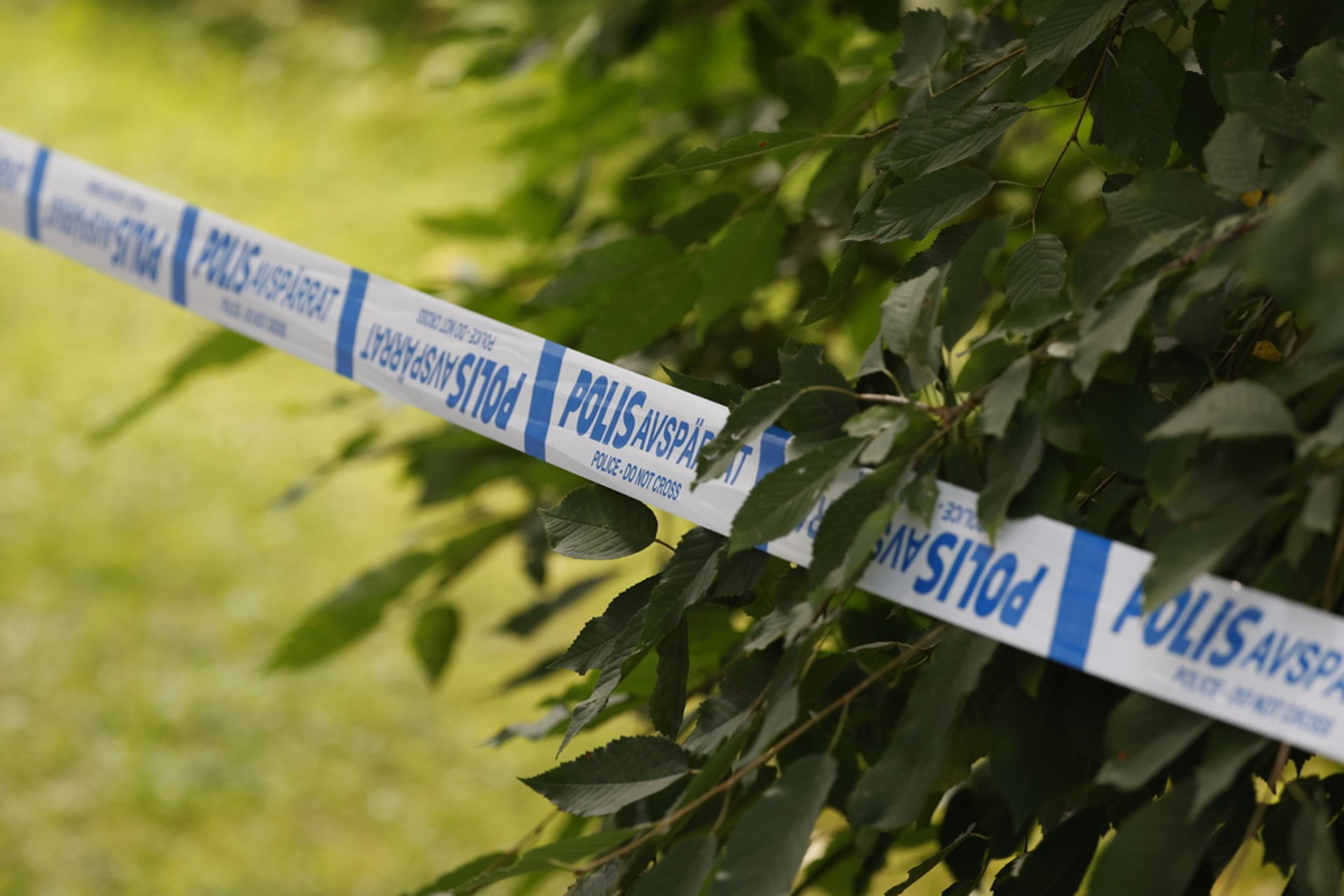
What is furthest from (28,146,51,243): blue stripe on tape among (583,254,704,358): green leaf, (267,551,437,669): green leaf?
(583,254,704,358): green leaf

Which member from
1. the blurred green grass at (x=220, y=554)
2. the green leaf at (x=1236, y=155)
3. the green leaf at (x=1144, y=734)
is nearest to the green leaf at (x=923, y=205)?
the green leaf at (x=1236, y=155)

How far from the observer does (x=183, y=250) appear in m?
0.81

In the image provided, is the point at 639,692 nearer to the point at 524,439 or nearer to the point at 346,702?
the point at 524,439

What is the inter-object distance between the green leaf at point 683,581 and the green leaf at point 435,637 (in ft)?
1.63

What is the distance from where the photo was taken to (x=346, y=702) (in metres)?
2.15

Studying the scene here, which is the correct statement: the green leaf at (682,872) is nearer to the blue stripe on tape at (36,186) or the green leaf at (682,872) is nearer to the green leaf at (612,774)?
the green leaf at (612,774)

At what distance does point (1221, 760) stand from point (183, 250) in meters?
0.71

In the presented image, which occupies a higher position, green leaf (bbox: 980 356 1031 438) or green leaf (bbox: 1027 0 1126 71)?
green leaf (bbox: 1027 0 1126 71)

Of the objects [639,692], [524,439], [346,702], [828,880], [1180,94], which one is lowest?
[346,702]

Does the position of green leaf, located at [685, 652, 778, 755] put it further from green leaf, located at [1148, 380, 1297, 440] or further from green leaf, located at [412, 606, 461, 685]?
green leaf, located at [412, 606, 461, 685]

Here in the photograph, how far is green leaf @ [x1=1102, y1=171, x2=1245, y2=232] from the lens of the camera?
0.42m

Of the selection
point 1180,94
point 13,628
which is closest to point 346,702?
point 13,628

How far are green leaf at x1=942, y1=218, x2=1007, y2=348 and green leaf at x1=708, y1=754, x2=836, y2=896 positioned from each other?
0.56ft

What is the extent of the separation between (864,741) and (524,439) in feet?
0.72
